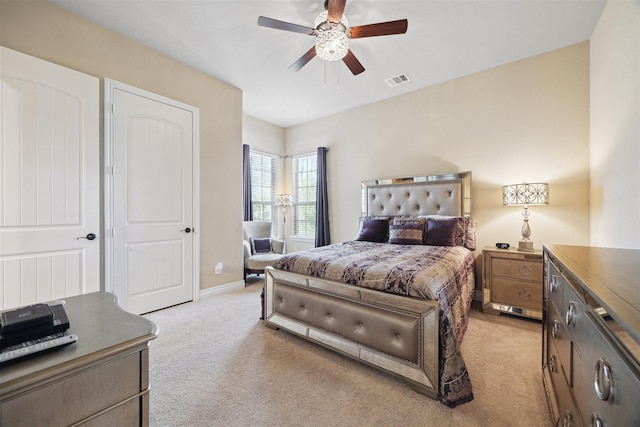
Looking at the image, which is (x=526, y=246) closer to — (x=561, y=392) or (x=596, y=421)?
(x=561, y=392)

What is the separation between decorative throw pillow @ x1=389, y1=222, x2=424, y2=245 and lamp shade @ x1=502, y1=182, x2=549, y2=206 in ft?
3.24

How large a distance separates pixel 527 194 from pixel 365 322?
2.35 m

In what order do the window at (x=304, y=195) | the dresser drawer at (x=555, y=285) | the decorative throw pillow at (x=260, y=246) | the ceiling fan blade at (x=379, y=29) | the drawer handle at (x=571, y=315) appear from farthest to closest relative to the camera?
the window at (x=304, y=195), the decorative throw pillow at (x=260, y=246), the ceiling fan blade at (x=379, y=29), the dresser drawer at (x=555, y=285), the drawer handle at (x=571, y=315)

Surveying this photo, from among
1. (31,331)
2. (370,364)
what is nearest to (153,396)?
(31,331)

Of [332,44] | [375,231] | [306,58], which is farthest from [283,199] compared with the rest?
[332,44]

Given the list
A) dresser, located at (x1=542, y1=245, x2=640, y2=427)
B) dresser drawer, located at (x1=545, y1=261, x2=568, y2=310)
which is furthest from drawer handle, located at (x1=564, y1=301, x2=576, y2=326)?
dresser drawer, located at (x1=545, y1=261, x2=568, y2=310)

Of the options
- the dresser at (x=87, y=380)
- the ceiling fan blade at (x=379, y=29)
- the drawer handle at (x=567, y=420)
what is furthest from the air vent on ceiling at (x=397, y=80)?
the dresser at (x=87, y=380)

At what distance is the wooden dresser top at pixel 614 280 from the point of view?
0.53 metres

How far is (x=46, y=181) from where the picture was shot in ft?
7.30

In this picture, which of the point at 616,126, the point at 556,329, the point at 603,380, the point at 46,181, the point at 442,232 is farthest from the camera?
the point at 442,232

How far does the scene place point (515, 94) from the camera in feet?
10.3

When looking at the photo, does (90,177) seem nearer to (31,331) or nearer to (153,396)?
(153,396)

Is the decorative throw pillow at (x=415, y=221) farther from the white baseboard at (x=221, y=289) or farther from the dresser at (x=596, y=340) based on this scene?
the white baseboard at (x=221, y=289)

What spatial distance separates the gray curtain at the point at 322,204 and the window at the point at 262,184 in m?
1.19
